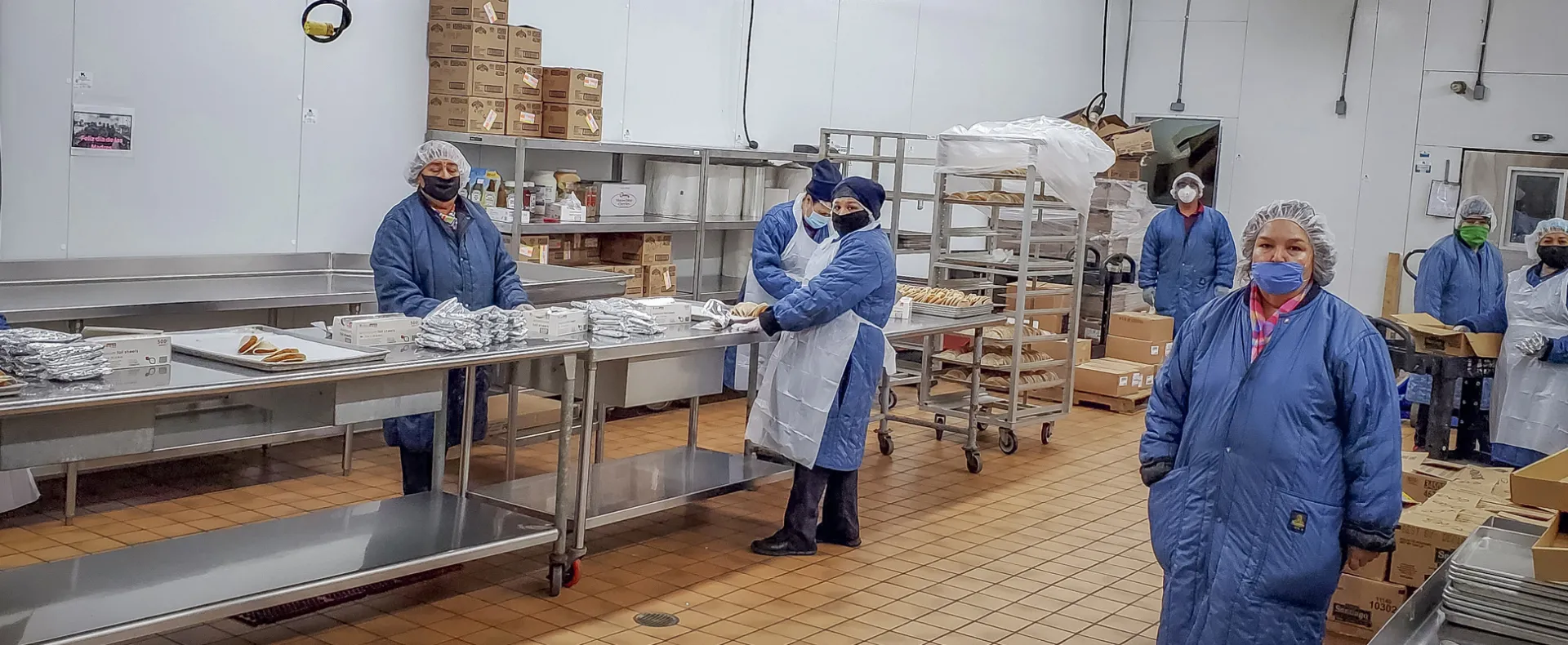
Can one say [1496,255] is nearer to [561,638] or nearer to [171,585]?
[561,638]

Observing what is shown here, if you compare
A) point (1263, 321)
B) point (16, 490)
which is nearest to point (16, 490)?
point (16, 490)

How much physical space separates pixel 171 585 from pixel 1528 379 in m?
5.73

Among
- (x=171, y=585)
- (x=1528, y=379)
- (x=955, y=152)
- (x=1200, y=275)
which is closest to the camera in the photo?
(x=171, y=585)

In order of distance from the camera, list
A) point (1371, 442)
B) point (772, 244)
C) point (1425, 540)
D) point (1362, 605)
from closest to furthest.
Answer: point (1371, 442), point (1425, 540), point (1362, 605), point (772, 244)

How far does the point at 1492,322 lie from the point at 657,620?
4.61 meters

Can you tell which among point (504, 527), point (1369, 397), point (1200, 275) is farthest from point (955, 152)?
point (1369, 397)

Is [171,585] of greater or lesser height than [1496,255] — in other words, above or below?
below

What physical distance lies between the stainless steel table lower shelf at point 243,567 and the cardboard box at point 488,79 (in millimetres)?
2550

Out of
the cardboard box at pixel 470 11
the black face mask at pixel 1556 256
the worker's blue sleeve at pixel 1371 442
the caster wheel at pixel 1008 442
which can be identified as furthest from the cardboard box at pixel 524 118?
the black face mask at pixel 1556 256

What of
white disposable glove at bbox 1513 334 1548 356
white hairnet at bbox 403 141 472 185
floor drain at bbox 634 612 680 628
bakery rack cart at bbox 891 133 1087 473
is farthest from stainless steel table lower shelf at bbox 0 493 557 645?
white disposable glove at bbox 1513 334 1548 356

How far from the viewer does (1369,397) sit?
293 centimetres

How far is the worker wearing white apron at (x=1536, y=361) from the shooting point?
610 cm

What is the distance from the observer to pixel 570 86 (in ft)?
22.1

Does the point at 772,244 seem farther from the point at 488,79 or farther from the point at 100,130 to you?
the point at 100,130
